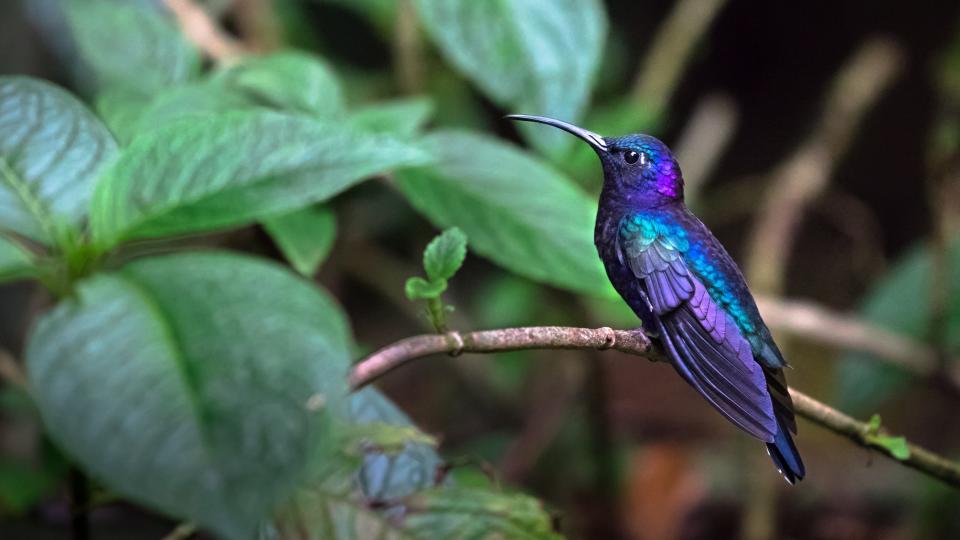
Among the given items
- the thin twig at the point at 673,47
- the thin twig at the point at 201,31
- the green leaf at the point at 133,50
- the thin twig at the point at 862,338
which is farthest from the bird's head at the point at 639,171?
the thin twig at the point at 673,47

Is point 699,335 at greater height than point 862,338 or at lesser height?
lesser

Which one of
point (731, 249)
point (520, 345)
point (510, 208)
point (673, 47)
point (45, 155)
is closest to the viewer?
point (520, 345)

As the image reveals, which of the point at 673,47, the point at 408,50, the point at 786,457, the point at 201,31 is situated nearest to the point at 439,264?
the point at 786,457

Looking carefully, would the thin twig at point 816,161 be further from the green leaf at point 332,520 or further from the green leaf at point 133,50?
the green leaf at point 332,520

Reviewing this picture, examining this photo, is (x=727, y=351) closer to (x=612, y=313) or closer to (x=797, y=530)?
(x=612, y=313)

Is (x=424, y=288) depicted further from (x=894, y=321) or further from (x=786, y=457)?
(x=894, y=321)

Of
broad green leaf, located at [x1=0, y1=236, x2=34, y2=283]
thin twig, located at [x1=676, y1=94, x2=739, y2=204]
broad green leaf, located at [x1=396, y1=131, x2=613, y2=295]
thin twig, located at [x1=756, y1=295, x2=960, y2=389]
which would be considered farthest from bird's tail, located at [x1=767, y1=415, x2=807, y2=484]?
thin twig, located at [x1=676, y1=94, x2=739, y2=204]
